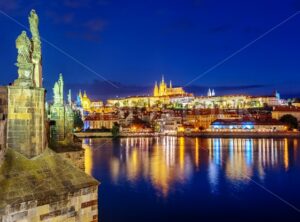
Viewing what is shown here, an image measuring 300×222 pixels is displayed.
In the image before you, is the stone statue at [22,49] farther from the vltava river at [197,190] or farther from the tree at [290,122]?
the tree at [290,122]

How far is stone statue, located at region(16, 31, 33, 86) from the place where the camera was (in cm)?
492

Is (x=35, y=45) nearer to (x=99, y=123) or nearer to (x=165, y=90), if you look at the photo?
(x=99, y=123)

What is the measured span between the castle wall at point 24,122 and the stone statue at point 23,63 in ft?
0.36

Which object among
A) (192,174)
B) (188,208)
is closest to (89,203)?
(188,208)

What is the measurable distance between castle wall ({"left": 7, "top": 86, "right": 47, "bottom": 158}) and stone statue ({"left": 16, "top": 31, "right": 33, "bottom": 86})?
111mm

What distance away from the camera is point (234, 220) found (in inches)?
571

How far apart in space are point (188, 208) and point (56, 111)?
9664 millimetres

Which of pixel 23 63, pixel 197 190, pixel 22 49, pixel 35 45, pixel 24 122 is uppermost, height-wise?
pixel 35 45

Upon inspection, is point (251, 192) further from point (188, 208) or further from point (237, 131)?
point (237, 131)

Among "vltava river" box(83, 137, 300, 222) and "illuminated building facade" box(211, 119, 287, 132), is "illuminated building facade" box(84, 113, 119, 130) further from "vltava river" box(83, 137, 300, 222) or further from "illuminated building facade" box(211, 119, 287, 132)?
"vltava river" box(83, 137, 300, 222)

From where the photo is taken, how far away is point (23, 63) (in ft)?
16.3

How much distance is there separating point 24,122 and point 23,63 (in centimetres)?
79

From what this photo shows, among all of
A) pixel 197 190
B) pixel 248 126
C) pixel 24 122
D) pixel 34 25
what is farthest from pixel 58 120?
pixel 248 126

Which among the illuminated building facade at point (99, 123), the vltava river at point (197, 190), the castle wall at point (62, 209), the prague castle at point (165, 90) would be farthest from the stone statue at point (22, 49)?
the prague castle at point (165, 90)
